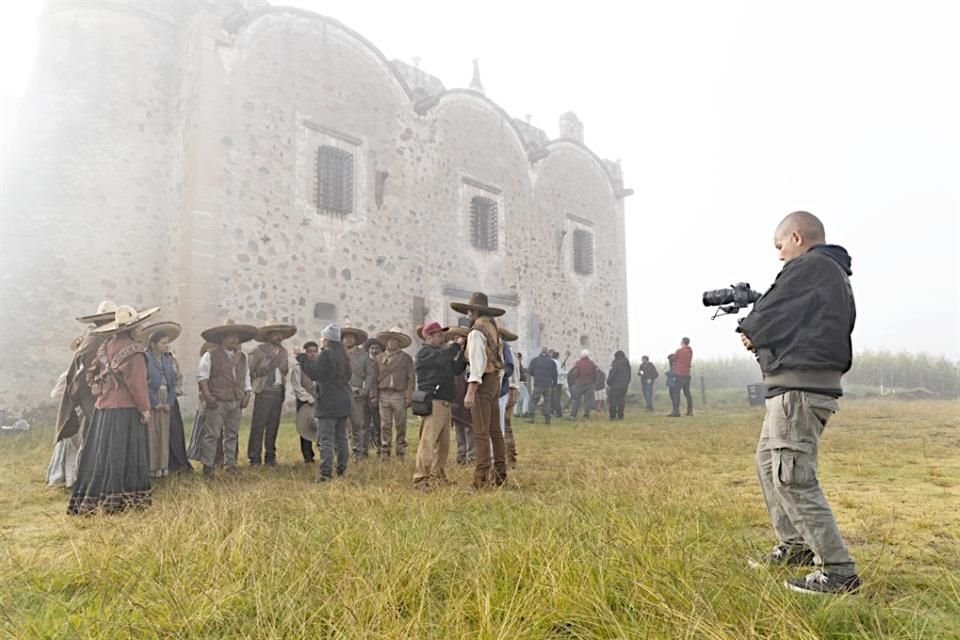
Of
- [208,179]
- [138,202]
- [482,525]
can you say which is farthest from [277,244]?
[482,525]

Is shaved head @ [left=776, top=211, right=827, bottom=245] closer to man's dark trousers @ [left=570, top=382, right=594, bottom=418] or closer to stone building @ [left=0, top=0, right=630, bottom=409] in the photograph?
stone building @ [left=0, top=0, right=630, bottom=409]

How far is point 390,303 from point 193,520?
10.7 metres

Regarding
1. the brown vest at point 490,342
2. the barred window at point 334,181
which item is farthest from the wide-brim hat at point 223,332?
the barred window at point 334,181

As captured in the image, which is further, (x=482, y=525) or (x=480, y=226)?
(x=480, y=226)

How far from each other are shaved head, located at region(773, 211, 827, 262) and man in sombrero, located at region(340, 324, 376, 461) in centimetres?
547

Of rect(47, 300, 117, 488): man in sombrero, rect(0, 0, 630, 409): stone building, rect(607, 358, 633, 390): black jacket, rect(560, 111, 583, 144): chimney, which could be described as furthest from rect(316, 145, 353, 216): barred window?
rect(560, 111, 583, 144): chimney

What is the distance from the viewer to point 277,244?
485 inches

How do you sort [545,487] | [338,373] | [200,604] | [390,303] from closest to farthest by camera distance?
[200,604], [545,487], [338,373], [390,303]

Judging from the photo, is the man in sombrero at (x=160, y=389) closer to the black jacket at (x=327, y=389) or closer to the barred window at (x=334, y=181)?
the black jacket at (x=327, y=389)

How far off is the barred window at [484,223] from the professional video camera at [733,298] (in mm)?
13820

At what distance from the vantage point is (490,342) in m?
5.47

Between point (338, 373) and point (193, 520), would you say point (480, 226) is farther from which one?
point (193, 520)

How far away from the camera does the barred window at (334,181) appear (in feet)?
44.0

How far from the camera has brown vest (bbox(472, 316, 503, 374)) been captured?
5426 millimetres
